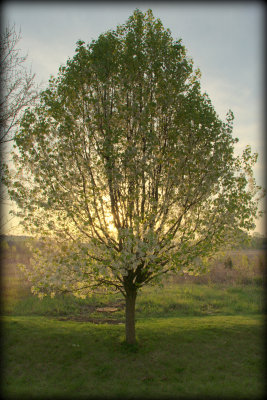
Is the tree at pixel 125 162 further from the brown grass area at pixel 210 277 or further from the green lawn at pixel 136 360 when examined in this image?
the brown grass area at pixel 210 277

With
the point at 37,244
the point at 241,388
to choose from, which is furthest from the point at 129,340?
the point at 37,244

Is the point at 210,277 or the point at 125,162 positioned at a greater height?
the point at 125,162

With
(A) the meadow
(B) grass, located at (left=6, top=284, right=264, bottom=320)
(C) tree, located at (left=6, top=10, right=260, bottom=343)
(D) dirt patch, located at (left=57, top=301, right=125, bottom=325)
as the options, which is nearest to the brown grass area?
(B) grass, located at (left=6, top=284, right=264, bottom=320)

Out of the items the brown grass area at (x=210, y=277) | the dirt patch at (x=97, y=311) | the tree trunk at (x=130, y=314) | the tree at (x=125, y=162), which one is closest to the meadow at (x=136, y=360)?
the dirt patch at (x=97, y=311)

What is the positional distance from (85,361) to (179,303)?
2005 centimetres

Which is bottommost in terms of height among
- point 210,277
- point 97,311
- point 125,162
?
point 210,277

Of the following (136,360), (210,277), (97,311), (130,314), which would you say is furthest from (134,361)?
(210,277)

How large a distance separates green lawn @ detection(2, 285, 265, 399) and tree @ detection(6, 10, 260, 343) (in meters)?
4.05

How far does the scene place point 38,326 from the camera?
18750mm

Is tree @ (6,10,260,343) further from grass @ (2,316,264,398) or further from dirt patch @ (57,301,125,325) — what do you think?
dirt patch @ (57,301,125,325)

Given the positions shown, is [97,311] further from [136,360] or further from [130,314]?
[136,360]

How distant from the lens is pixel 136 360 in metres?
14.4

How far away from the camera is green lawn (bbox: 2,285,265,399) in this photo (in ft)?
A: 40.2

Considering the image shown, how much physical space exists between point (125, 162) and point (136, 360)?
9.93m
